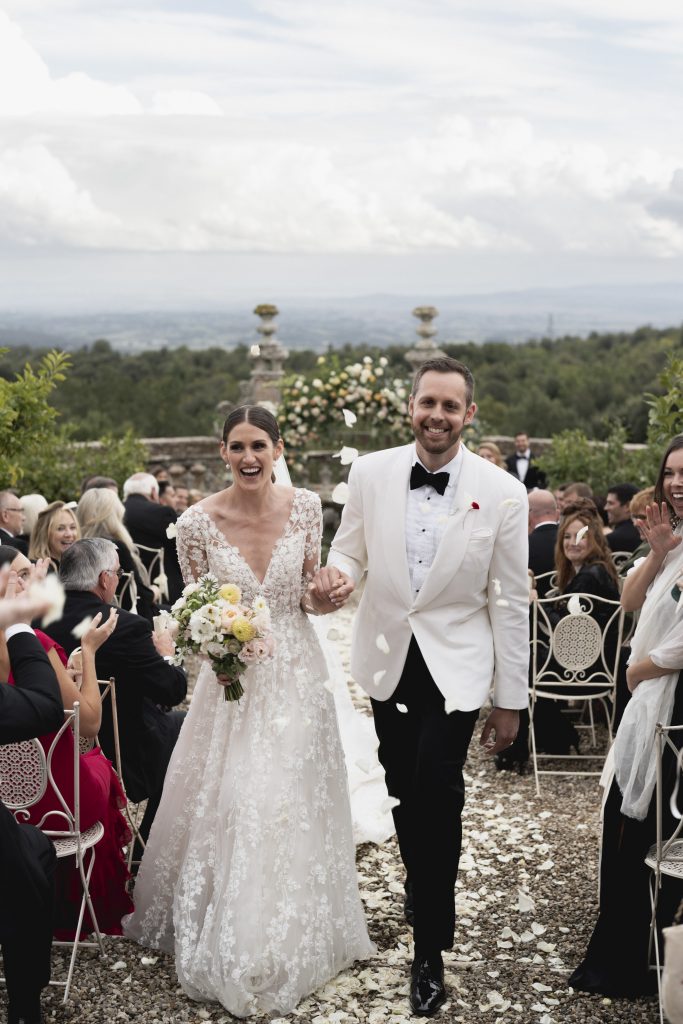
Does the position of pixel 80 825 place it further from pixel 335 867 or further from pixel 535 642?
pixel 535 642

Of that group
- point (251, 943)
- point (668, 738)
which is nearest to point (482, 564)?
point (668, 738)

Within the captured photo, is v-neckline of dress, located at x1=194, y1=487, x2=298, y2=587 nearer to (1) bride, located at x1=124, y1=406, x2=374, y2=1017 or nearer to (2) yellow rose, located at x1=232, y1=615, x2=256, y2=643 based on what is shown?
(1) bride, located at x1=124, y1=406, x2=374, y2=1017

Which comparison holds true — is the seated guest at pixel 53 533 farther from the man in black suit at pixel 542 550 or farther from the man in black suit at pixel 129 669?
the man in black suit at pixel 542 550

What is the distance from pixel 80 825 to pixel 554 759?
3302mm

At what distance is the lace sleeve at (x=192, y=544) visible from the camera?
403 cm

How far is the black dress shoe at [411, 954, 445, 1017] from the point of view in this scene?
11.8 feet

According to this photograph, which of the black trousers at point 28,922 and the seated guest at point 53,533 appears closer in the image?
the black trousers at point 28,922

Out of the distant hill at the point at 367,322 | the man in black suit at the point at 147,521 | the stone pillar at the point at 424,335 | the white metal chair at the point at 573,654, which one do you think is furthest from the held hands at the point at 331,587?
the stone pillar at the point at 424,335

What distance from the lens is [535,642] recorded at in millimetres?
5867

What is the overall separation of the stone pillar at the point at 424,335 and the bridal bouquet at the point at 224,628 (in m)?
11.1

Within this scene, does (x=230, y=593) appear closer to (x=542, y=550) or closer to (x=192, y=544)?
(x=192, y=544)

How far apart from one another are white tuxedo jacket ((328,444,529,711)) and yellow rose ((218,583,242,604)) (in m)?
0.48

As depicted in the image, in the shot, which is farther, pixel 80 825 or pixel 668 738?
pixel 80 825

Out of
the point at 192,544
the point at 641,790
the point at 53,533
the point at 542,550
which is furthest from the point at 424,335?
the point at 641,790
